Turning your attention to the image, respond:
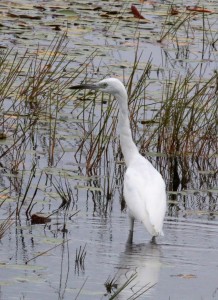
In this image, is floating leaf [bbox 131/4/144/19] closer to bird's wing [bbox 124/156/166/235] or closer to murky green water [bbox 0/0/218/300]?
murky green water [bbox 0/0/218/300]

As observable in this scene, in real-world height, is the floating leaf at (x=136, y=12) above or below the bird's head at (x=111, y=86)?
above

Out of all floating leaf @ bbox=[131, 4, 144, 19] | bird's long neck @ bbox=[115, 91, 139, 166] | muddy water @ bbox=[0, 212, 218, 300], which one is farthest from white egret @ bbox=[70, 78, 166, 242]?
floating leaf @ bbox=[131, 4, 144, 19]

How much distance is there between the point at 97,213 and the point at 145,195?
0.47 meters

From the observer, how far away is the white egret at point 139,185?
6879mm

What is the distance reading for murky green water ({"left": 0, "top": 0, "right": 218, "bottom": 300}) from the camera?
19.3 feet

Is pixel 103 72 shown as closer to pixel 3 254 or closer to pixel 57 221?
pixel 57 221

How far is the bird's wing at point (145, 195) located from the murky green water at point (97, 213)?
197 mm

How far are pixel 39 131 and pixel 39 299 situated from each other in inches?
162

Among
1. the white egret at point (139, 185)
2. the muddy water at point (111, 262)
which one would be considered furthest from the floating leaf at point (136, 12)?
the muddy water at point (111, 262)

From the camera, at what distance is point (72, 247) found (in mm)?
6602

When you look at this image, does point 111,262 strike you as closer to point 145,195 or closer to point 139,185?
point 145,195

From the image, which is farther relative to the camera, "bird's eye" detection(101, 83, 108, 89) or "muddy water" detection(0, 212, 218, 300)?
"bird's eye" detection(101, 83, 108, 89)

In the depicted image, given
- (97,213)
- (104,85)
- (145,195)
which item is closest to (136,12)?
(104,85)

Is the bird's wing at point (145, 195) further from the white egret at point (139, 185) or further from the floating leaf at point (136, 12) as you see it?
the floating leaf at point (136, 12)
